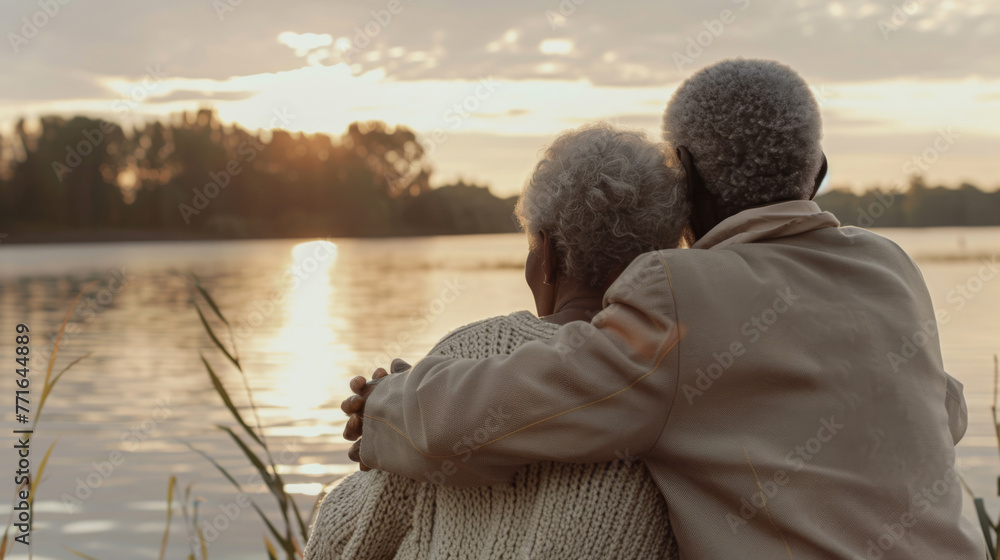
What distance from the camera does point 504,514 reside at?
1505 mm

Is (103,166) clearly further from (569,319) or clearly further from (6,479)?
(569,319)

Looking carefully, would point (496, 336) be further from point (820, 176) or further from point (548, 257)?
point (820, 176)

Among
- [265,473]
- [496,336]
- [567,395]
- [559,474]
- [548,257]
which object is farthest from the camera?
[265,473]

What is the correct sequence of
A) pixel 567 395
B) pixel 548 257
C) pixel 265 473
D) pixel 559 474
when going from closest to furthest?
pixel 567 395, pixel 559 474, pixel 548 257, pixel 265 473

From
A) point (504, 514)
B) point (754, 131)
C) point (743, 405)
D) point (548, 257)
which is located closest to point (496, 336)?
point (548, 257)

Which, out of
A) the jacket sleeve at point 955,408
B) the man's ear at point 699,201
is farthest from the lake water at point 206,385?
the jacket sleeve at point 955,408

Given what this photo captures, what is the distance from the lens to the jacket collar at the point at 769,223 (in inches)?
58.1

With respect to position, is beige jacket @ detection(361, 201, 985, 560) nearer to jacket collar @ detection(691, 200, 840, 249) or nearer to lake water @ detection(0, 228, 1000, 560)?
jacket collar @ detection(691, 200, 840, 249)

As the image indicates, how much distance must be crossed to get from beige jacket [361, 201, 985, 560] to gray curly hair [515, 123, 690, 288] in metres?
0.21

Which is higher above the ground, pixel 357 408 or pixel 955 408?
pixel 357 408

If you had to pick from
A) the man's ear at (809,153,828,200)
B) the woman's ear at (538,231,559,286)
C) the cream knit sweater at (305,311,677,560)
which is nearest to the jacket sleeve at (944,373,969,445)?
the man's ear at (809,153,828,200)

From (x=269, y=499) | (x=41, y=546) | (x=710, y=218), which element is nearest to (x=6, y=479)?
(x=41, y=546)

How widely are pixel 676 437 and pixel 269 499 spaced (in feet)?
18.3

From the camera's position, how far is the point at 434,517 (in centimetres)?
161
